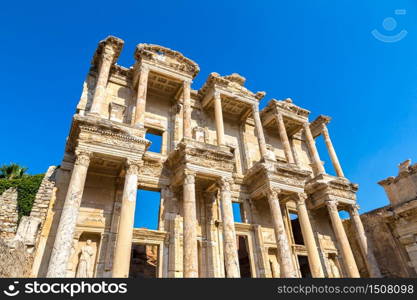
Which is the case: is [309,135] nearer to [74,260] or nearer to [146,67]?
[146,67]

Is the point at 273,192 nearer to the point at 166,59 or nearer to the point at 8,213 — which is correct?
the point at 166,59

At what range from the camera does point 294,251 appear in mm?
16484

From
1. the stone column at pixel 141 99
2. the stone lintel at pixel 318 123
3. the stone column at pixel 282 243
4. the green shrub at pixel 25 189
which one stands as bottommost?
the stone column at pixel 282 243

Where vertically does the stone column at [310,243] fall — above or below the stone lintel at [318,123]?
below

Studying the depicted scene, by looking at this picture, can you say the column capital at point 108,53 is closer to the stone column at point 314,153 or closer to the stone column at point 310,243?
the stone column at point 310,243

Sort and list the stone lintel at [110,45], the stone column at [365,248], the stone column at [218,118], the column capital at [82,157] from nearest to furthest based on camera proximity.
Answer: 1. the column capital at [82,157]
2. the stone lintel at [110,45]
3. the stone column at [365,248]
4. the stone column at [218,118]

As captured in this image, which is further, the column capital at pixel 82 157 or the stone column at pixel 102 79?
the stone column at pixel 102 79

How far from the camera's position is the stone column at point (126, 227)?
1014 cm

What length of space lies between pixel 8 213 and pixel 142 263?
38.3 feet

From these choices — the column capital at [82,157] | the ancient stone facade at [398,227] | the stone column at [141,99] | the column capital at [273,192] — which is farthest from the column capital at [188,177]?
the ancient stone facade at [398,227]

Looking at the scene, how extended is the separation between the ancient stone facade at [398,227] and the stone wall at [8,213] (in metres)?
18.2

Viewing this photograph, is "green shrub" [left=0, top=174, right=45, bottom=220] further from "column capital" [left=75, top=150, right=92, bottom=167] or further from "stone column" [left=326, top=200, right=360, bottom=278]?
"stone column" [left=326, top=200, right=360, bottom=278]

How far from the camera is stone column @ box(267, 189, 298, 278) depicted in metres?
13.1

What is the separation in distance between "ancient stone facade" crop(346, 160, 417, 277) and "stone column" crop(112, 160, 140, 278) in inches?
556
